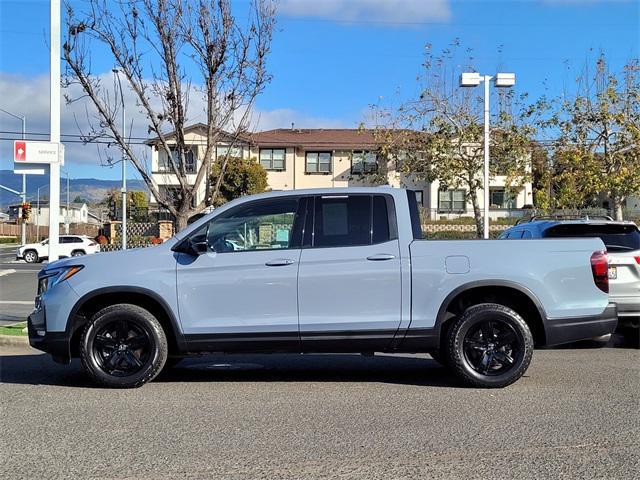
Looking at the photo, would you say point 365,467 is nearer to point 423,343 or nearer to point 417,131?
point 423,343

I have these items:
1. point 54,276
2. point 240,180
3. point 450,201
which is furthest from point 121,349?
point 450,201

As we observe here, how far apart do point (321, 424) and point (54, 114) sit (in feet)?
24.6

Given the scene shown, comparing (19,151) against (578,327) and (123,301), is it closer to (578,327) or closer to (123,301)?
(123,301)

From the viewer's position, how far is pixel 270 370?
7824 millimetres

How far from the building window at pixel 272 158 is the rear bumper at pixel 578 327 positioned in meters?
41.1

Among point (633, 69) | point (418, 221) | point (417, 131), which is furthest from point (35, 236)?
point (418, 221)

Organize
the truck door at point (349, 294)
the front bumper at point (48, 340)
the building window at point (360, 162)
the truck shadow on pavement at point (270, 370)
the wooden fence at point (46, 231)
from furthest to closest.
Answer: the wooden fence at point (46, 231)
the building window at point (360, 162)
the truck shadow on pavement at point (270, 370)
the front bumper at point (48, 340)
the truck door at point (349, 294)

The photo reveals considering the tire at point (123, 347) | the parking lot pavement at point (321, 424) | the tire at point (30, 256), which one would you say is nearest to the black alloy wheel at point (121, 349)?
the tire at point (123, 347)

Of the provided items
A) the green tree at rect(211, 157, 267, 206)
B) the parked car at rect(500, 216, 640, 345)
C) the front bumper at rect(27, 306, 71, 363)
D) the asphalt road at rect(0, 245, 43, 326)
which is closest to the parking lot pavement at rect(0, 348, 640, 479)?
the front bumper at rect(27, 306, 71, 363)

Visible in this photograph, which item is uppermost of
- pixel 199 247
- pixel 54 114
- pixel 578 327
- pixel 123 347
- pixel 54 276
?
pixel 54 114

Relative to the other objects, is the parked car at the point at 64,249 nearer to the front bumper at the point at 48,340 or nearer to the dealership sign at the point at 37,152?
the dealership sign at the point at 37,152

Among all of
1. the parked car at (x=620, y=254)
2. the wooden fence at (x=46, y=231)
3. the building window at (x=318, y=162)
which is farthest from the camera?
the wooden fence at (x=46, y=231)

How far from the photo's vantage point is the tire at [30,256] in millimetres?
35938

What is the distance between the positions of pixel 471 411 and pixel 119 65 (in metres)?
7.93
